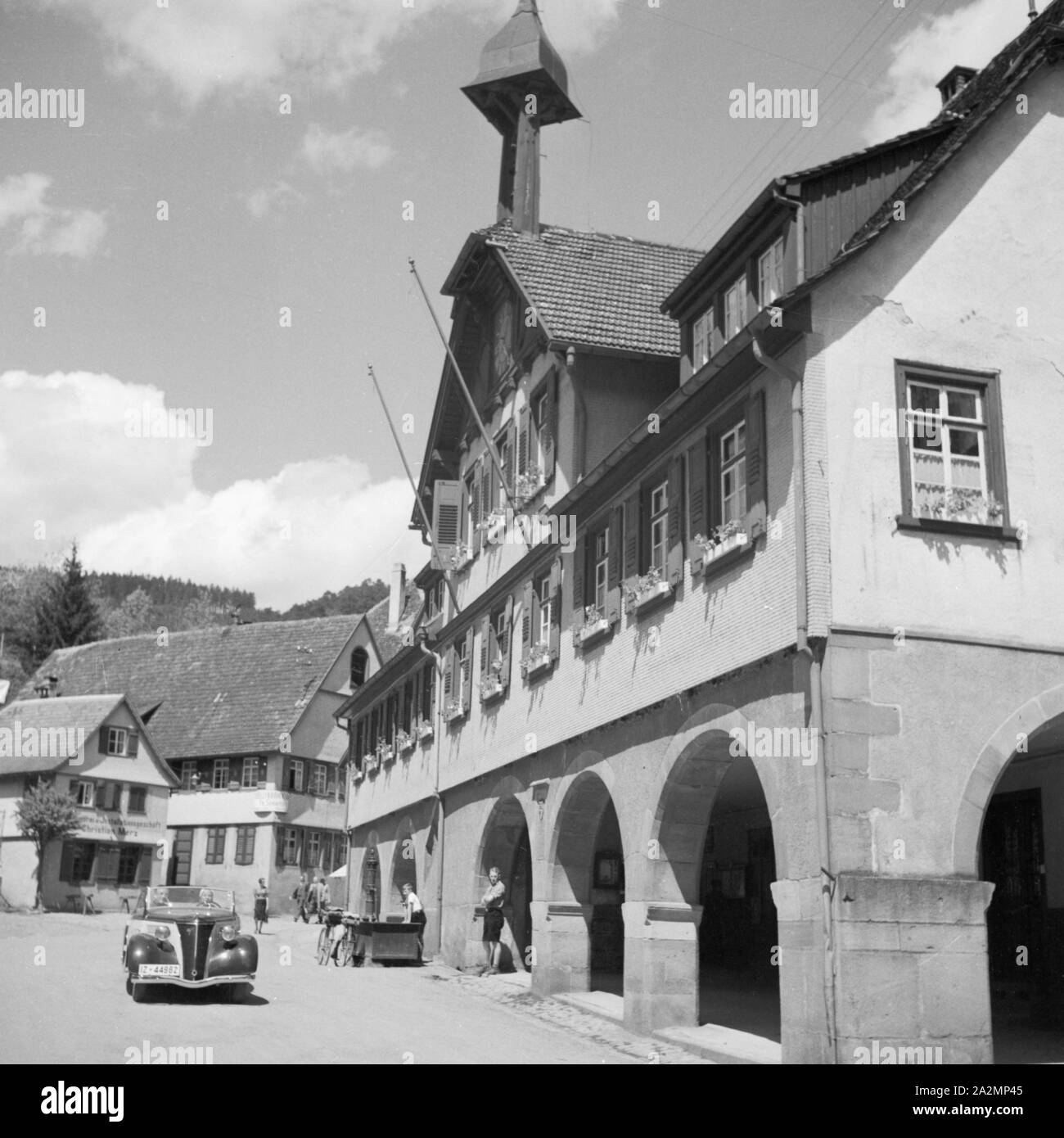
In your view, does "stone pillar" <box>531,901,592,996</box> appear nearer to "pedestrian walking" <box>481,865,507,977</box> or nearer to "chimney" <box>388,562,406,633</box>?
"pedestrian walking" <box>481,865,507,977</box>

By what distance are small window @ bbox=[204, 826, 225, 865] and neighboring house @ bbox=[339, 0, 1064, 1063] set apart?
112 ft

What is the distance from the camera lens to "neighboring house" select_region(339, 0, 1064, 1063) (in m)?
13.7

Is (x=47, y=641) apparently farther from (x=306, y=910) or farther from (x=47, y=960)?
(x=47, y=960)

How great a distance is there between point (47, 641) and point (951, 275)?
73.1 meters

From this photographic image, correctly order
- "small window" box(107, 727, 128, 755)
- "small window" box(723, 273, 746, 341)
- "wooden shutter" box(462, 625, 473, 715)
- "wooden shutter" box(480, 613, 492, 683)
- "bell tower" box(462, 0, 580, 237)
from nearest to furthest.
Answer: "small window" box(723, 273, 746, 341) → "wooden shutter" box(480, 613, 492, 683) → "wooden shutter" box(462, 625, 473, 715) → "bell tower" box(462, 0, 580, 237) → "small window" box(107, 727, 128, 755)

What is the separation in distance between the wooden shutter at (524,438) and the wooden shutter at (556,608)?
2796 millimetres

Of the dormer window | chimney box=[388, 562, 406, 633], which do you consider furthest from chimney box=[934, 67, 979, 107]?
chimney box=[388, 562, 406, 633]

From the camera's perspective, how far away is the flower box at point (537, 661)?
73.2ft

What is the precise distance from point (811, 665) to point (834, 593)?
75 cm

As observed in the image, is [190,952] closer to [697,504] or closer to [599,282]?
[697,504]

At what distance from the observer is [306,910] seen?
4853 centimetres

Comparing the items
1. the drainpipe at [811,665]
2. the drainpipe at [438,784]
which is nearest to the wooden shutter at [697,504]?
the drainpipe at [811,665]

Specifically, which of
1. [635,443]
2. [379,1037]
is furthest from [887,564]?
[379,1037]

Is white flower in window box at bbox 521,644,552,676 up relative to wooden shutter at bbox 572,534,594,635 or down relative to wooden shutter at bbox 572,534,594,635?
down
